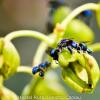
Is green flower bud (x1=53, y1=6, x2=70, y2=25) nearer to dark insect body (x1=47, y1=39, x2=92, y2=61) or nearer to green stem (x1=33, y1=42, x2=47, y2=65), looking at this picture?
green stem (x1=33, y1=42, x2=47, y2=65)

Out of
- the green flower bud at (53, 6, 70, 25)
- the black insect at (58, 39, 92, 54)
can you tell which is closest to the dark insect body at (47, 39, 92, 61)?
the black insect at (58, 39, 92, 54)

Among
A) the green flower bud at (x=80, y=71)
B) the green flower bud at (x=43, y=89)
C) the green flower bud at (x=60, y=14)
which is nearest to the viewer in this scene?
the green flower bud at (x=80, y=71)

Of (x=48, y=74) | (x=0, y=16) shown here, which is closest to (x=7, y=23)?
(x=0, y=16)

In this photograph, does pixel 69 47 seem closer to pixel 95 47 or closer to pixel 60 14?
pixel 95 47

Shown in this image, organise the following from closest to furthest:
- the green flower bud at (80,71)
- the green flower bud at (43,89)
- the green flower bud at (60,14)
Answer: the green flower bud at (80,71) < the green flower bud at (43,89) < the green flower bud at (60,14)

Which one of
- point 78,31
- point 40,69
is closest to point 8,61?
point 40,69

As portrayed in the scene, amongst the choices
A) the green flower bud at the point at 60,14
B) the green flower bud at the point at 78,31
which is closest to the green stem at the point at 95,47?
the green flower bud at the point at 78,31

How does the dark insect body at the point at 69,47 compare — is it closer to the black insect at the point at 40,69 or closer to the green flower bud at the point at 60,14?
the black insect at the point at 40,69
